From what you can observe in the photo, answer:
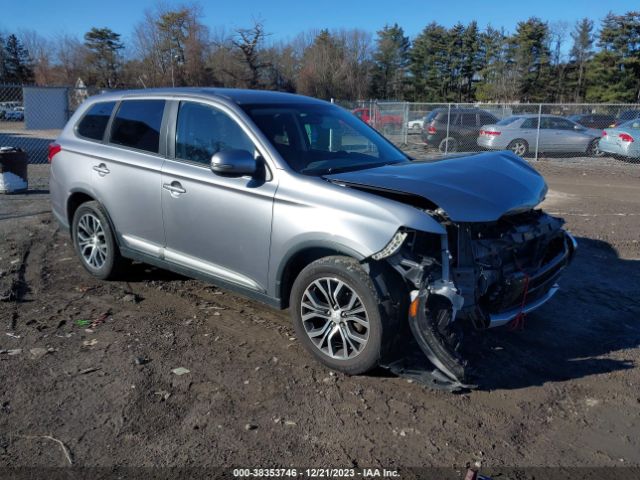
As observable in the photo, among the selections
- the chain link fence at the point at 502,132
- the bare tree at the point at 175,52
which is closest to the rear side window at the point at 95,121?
the chain link fence at the point at 502,132

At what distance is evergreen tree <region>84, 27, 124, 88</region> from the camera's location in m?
52.3

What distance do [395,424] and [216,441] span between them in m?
1.04

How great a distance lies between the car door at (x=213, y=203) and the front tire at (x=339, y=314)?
43cm

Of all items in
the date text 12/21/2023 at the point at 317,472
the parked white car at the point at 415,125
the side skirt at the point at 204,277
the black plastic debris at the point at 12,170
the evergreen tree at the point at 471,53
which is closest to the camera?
the date text 12/21/2023 at the point at 317,472

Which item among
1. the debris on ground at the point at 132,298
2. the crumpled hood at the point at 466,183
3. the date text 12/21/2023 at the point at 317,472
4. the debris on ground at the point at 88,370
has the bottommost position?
the date text 12/21/2023 at the point at 317,472

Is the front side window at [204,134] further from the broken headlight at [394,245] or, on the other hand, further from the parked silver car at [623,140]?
the parked silver car at [623,140]

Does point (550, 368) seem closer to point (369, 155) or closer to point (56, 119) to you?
point (369, 155)

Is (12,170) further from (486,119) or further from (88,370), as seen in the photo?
(486,119)

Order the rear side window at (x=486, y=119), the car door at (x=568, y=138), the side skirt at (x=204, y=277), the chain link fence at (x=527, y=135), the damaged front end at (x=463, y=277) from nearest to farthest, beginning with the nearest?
the damaged front end at (x=463, y=277) < the side skirt at (x=204, y=277) < the chain link fence at (x=527, y=135) < the car door at (x=568, y=138) < the rear side window at (x=486, y=119)

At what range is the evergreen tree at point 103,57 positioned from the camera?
5234 centimetres

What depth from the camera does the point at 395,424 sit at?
130 inches

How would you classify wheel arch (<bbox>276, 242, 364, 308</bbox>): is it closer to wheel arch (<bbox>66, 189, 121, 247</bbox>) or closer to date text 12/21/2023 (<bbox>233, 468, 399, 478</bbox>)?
date text 12/21/2023 (<bbox>233, 468, 399, 478</bbox>)

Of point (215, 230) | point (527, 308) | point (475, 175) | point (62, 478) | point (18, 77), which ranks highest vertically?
point (18, 77)

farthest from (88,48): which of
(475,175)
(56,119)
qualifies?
(475,175)
